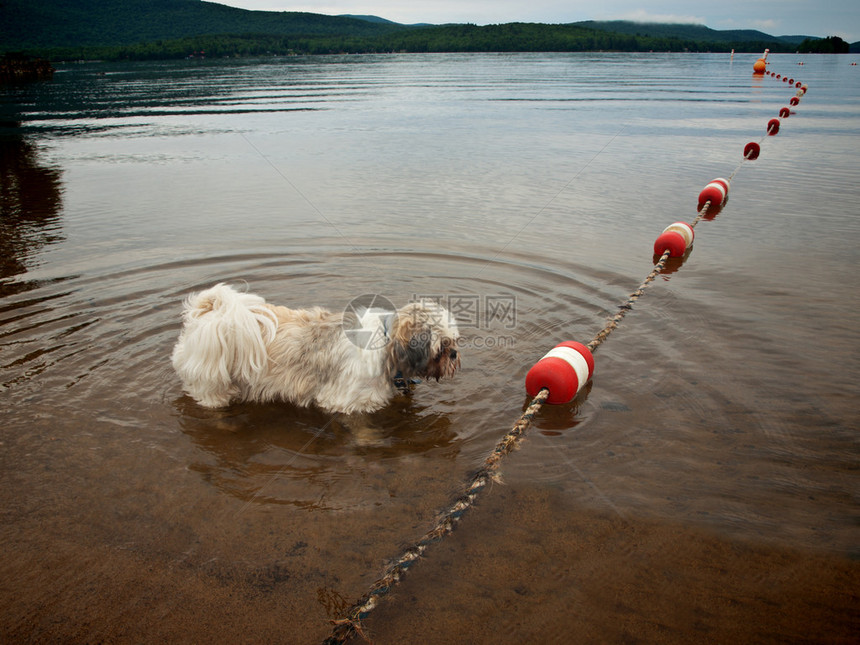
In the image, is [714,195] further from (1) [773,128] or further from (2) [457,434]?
(1) [773,128]

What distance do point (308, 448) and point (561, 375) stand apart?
2.44 meters

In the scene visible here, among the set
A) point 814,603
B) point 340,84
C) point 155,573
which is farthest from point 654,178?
point 340,84

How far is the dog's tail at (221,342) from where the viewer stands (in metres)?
4.97

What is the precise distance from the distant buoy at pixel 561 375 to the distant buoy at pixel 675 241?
4339 mm

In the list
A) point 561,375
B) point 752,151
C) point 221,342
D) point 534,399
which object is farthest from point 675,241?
point 752,151

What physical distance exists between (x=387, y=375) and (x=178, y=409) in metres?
2.16

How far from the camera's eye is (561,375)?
516 cm

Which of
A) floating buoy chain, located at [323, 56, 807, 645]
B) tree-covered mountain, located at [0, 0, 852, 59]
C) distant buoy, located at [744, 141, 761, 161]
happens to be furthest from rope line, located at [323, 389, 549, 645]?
tree-covered mountain, located at [0, 0, 852, 59]

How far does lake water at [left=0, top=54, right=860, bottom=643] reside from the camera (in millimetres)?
3314

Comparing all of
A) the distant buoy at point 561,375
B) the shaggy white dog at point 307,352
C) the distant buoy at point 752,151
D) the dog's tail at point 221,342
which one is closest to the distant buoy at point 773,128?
the distant buoy at point 752,151

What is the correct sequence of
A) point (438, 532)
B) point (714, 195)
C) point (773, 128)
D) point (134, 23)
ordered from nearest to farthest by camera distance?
point (438, 532)
point (714, 195)
point (773, 128)
point (134, 23)

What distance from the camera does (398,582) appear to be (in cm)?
343

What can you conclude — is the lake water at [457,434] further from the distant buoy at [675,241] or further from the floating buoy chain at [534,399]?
the distant buoy at [675,241]

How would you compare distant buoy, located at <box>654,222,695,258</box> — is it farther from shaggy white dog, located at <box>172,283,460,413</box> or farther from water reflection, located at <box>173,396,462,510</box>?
water reflection, located at <box>173,396,462,510</box>
